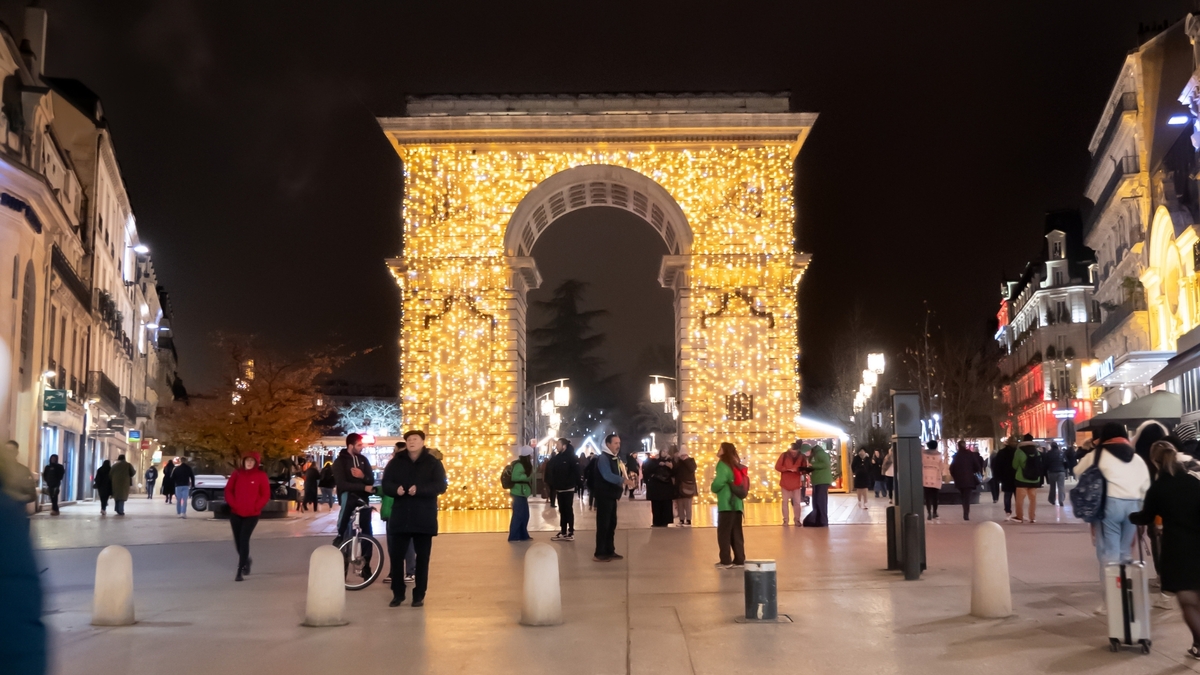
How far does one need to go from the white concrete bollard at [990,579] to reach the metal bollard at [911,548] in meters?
2.77

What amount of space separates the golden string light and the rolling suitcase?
926 inches

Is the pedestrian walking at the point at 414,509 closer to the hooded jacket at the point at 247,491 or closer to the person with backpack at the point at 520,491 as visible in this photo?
the hooded jacket at the point at 247,491

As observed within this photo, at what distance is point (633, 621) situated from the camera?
1130 centimetres

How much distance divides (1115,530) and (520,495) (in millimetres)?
11320

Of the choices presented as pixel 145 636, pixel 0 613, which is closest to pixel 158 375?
pixel 145 636

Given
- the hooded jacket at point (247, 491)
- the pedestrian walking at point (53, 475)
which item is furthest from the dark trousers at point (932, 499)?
the pedestrian walking at point (53, 475)

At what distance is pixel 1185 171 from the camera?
41.5 m

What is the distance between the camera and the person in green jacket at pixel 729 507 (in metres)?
15.8

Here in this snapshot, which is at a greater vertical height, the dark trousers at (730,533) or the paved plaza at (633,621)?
the dark trousers at (730,533)

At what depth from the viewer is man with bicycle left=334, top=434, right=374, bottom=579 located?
14.4 m

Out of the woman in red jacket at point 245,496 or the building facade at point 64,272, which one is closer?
the woman in red jacket at point 245,496

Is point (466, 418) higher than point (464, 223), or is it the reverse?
point (464, 223)

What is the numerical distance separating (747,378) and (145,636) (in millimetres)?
23844

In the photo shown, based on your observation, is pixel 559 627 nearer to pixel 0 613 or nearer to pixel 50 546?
pixel 0 613
